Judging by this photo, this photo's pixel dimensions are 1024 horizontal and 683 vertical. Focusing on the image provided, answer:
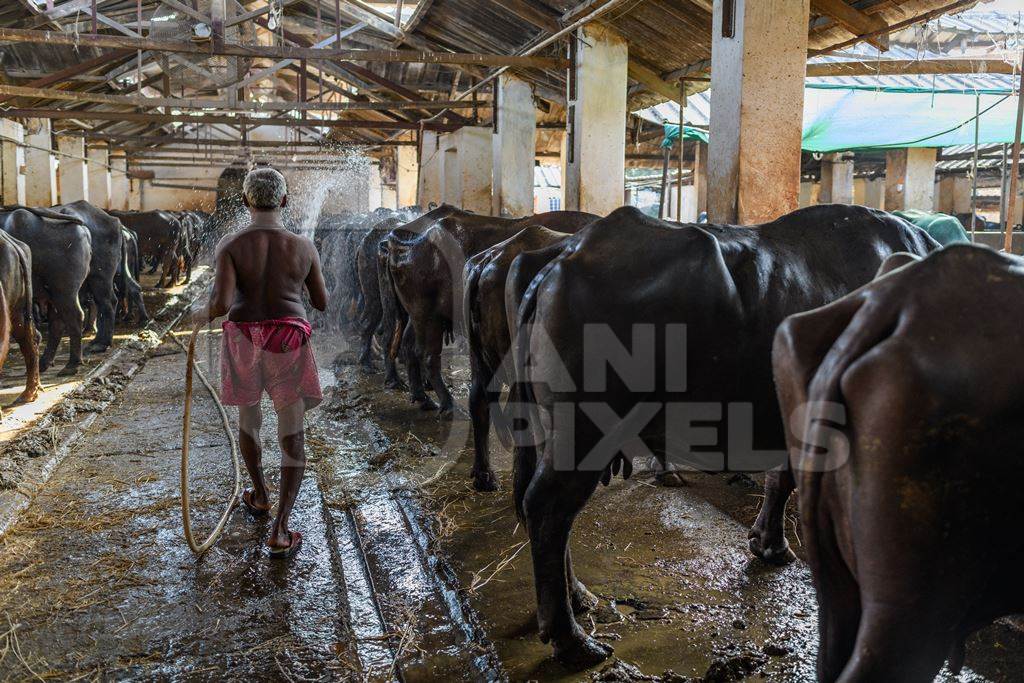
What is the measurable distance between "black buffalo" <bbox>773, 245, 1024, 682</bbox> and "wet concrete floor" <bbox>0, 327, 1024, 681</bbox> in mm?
1628

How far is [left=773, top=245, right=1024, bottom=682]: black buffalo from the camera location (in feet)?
5.86

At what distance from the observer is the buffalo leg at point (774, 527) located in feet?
14.4

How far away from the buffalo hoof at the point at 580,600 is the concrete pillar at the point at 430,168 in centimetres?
1778

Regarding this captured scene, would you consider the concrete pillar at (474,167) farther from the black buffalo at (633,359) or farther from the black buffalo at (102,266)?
the black buffalo at (633,359)

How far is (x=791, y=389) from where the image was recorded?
2.08 m

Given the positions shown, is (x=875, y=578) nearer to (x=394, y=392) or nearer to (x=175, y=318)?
(x=394, y=392)

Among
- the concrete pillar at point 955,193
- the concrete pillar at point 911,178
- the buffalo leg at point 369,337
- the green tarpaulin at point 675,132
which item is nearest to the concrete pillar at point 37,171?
the buffalo leg at point 369,337

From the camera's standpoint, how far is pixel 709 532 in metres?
4.92

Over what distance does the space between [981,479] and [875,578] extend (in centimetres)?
32

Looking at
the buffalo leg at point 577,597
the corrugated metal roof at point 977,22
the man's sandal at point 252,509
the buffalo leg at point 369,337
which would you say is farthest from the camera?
the corrugated metal roof at point 977,22

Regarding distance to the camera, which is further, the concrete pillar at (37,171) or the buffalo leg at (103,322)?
the concrete pillar at (37,171)

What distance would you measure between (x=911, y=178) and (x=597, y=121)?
9145 millimetres

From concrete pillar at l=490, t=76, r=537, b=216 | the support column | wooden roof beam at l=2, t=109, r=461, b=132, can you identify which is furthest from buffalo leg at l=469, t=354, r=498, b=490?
Result: the support column

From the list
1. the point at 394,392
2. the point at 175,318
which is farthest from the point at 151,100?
the point at 394,392
